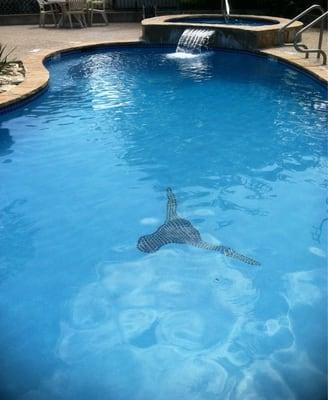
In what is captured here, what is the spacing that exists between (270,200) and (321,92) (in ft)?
12.5

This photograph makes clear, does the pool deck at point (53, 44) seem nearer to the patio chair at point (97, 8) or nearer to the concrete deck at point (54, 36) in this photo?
the concrete deck at point (54, 36)

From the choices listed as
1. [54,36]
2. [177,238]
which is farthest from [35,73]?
[177,238]

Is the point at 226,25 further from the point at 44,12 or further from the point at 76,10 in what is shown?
the point at 44,12

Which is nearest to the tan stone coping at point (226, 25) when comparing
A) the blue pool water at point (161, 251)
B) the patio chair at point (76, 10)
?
the patio chair at point (76, 10)

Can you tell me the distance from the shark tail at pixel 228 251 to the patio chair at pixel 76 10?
1135cm

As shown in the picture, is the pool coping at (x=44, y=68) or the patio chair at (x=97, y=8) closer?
the pool coping at (x=44, y=68)

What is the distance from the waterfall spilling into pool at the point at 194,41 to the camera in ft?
34.9

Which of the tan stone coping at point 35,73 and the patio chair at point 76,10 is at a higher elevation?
the patio chair at point 76,10

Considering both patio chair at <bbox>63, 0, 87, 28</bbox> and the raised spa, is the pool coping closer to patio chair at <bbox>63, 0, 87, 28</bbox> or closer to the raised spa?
the raised spa

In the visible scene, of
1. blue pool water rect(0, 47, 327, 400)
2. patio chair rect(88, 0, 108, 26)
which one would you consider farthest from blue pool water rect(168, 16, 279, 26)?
blue pool water rect(0, 47, 327, 400)

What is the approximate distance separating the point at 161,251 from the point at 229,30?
814cm

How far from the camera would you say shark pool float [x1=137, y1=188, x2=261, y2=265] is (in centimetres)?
384

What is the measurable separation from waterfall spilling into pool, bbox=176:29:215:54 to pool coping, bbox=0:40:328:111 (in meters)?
1.12

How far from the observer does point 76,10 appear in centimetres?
1322
